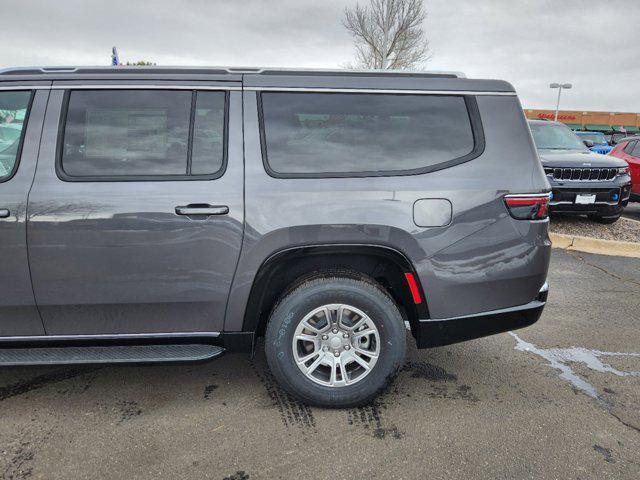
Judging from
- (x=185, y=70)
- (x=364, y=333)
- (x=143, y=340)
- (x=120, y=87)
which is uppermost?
(x=185, y=70)

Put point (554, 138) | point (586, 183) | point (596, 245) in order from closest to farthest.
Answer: point (596, 245)
point (586, 183)
point (554, 138)

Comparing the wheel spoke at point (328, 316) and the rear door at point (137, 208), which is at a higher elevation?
the rear door at point (137, 208)

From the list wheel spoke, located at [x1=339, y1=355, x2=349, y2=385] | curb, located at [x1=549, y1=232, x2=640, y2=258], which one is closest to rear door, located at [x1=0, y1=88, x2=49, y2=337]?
wheel spoke, located at [x1=339, y1=355, x2=349, y2=385]

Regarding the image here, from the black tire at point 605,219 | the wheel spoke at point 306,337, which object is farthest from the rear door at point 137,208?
the black tire at point 605,219

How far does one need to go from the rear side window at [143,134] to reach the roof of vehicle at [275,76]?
10 cm

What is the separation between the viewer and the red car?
9375mm

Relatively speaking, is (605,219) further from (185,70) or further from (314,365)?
(185,70)

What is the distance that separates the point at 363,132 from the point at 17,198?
1.90 metres

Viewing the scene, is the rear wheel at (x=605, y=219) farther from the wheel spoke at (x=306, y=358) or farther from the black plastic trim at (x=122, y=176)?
the black plastic trim at (x=122, y=176)

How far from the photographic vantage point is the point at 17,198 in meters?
2.52

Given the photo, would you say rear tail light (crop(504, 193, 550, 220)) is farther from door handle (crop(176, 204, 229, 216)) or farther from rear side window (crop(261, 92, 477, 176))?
door handle (crop(176, 204, 229, 216))

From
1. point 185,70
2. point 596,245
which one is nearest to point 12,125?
point 185,70

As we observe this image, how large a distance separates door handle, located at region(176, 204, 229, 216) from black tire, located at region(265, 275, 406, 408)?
60cm

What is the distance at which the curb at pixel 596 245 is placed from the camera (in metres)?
7.00
